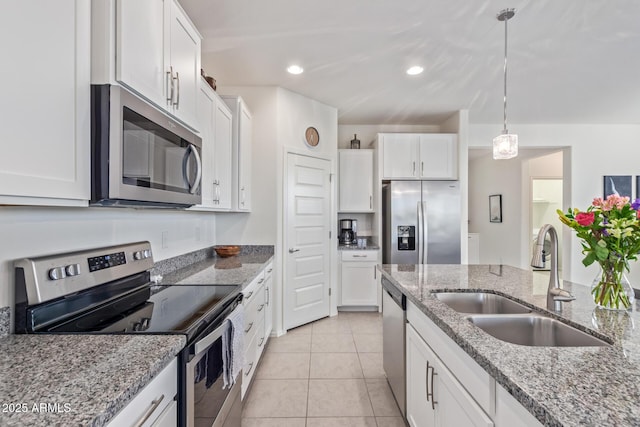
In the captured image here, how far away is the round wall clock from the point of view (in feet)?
12.0

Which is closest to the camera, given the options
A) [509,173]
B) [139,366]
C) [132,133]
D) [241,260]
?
[139,366]

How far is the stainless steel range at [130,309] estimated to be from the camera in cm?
105

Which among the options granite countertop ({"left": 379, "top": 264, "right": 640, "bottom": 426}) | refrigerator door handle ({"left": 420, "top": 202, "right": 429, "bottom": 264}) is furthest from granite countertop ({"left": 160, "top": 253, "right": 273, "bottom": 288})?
refrigerator door handle ({"left": 420, "top": 202, "right": 429, "bottom": 264})

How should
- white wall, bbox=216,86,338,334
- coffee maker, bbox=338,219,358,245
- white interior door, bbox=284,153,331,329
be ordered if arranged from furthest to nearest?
coffee maker, bbox=338,219,358,245 < white interior door, bbox=284,153,331,329 < white wall, bbox=216,86,338,334

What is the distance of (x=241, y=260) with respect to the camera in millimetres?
2822

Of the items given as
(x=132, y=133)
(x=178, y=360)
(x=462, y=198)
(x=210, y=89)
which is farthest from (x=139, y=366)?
(x=462, y=198)

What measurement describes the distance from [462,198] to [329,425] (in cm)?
321

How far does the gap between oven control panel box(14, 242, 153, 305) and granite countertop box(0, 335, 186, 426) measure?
16 cm

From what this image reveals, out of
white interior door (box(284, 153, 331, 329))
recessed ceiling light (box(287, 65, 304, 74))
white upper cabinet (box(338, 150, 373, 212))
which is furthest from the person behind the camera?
white upper cabinet (box(338, 150, 373, 212))

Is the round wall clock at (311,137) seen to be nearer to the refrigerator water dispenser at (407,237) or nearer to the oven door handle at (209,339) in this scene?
the refrigerator water dispenser at (407,237)

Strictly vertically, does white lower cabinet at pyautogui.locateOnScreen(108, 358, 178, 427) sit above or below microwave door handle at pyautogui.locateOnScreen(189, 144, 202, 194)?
below

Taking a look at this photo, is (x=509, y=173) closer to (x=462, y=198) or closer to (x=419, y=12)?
(x=462, y=198)

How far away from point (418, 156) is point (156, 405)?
12.9 ft

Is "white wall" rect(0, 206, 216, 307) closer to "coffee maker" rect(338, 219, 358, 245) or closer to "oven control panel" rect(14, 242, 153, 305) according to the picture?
"oven control panel" rect(14, 242, 153, 305)
